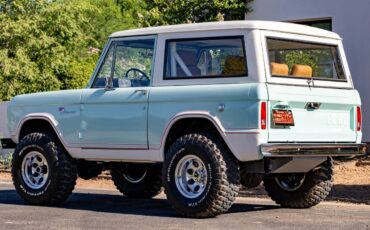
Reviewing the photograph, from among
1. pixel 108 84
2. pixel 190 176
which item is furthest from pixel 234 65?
pixel 108 84

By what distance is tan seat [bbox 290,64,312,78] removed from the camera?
10117 mm

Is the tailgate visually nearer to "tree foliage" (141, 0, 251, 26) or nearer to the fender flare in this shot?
the fender flare

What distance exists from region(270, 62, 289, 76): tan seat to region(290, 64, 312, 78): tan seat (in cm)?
19

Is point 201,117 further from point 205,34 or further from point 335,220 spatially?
point 335,220

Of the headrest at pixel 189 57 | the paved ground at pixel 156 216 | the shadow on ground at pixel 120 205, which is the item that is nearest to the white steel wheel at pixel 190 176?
the paved ground at pixel 156 216

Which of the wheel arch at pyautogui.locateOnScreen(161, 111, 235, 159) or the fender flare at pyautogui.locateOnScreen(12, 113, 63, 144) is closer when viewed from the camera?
the wheel arch at pyautogui.locateOnScreen(161, 111, 235, 159)

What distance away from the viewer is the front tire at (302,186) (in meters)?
10.7

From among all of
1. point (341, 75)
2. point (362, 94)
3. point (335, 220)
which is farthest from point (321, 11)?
point (335, 220)

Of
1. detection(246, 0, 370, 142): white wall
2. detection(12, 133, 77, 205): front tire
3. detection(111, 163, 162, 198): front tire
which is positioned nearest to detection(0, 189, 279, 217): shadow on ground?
detection(111, 163, 162, 198): front tire

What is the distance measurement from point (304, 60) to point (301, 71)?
0.48 m

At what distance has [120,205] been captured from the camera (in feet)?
37.8

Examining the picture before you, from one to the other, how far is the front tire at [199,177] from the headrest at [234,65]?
0.79 m

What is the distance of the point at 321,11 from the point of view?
19.6 metres

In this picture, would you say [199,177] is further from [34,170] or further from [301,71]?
[34,170]
